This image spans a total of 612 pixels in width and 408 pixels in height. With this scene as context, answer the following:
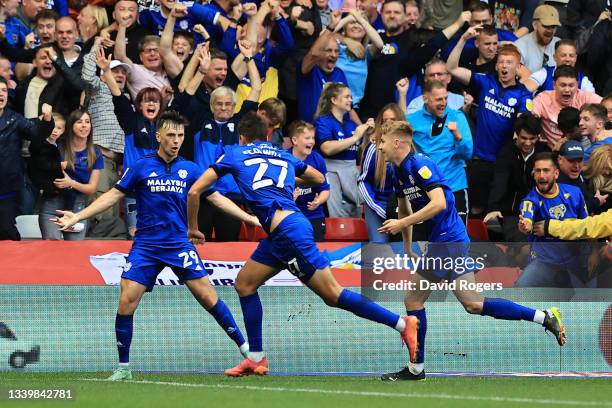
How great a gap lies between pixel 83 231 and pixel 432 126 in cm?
438

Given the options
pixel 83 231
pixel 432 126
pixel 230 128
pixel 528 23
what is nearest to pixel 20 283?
pixel 83 231

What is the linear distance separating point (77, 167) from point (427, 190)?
495 cm

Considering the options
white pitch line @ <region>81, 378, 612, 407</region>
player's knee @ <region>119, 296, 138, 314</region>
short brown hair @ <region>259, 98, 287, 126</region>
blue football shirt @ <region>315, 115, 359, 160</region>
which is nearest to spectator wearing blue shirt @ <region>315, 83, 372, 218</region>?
blue football shirt @ <region>315, 115, 359, 160</region>

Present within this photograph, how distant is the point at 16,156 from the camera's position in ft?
44.6

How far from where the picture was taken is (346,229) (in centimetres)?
1430

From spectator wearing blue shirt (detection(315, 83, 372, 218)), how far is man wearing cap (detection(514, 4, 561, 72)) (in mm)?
2953

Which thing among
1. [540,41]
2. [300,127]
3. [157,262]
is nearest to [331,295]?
[157,262]

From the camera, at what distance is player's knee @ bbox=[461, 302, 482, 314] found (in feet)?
36.5

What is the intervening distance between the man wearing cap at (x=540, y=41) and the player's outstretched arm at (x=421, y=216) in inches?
247

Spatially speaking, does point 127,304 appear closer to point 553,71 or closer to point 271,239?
point 271,239

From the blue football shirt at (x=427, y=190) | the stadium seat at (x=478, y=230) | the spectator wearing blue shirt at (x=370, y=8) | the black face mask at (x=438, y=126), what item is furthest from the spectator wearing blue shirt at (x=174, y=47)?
the blue football shirt at (x=427, y=190)

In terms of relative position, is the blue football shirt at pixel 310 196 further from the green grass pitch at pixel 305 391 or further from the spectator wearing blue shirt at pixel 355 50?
the green grass pitch at pixel 305 391

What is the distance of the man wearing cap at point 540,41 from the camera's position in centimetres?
1625

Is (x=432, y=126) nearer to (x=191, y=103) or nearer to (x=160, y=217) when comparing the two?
(x=191, y=103)
